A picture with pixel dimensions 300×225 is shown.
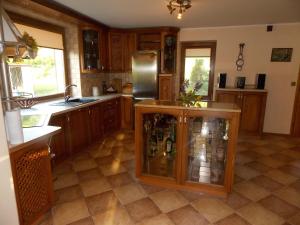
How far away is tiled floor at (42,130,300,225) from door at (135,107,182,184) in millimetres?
208

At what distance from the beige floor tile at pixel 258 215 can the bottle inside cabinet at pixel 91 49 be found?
142 inches

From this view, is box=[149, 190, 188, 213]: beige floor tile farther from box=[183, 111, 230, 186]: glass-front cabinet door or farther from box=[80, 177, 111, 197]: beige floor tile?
box=[80, 177, 111, 197]: beige floor tile

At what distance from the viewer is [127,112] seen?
4840 millimetres

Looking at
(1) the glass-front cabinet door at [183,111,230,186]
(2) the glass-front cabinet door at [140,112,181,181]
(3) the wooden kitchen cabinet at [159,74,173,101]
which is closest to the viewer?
(1) the glass-front cabinet door at [183,111,230,186]

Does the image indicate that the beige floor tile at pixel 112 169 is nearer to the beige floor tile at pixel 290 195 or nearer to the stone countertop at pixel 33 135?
the stone countertop at pixel 33 135

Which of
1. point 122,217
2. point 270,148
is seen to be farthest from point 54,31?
point 270,148

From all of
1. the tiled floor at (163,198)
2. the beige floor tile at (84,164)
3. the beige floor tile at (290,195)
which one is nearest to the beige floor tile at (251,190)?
the tiled floor at (163,198)

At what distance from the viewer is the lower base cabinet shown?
167cm

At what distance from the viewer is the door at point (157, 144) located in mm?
2469

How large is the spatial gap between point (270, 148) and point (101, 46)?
13.2ft

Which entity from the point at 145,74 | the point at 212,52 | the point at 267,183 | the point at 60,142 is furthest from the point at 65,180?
the point at 212,52

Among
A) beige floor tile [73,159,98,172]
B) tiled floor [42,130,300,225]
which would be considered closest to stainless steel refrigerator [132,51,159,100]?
tiled floor [42,130,300,225]

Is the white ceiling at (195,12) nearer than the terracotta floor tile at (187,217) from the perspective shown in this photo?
No

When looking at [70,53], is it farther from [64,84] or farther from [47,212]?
[47,212]
